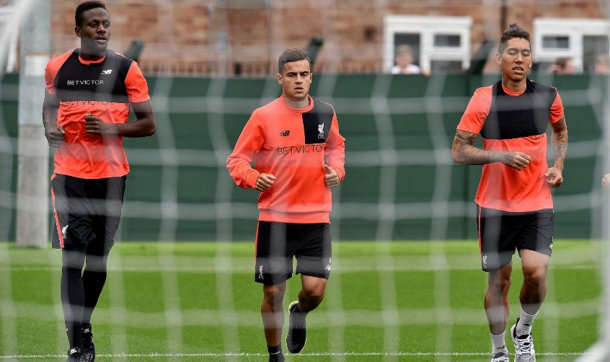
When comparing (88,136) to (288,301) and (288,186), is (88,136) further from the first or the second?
(288,301)

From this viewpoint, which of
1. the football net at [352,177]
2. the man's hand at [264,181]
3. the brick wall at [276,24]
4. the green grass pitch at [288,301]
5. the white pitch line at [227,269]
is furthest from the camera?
the brick wall at [276,24]

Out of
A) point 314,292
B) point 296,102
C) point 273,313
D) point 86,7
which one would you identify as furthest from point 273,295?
point 86,7

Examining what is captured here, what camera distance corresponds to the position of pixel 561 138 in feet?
23.0

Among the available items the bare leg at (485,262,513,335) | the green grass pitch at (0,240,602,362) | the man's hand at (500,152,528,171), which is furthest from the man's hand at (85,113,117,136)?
the bare leg at (485,262,513,335)

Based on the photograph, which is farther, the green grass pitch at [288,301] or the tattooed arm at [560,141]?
the green grass pitch at [288,301]

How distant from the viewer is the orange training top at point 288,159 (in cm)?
652

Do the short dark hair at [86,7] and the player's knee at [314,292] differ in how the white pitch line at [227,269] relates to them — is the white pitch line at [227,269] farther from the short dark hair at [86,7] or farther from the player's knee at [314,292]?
the short dark hair at [86,7]

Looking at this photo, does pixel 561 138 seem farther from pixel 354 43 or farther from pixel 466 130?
pixel 354 43

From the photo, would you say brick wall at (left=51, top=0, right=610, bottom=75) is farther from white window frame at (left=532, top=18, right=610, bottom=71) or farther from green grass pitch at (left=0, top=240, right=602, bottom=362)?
green grass pitch at (left=0, top=240, right=602, bottom=362)

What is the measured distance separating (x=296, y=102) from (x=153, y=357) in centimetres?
180

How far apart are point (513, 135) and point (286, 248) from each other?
144cm


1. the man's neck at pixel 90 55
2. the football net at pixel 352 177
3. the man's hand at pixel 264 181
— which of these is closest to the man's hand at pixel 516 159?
the man's hand at pixel 264 181

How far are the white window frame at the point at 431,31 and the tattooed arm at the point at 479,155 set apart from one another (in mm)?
11748

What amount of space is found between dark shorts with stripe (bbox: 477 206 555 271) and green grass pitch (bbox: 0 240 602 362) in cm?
69
